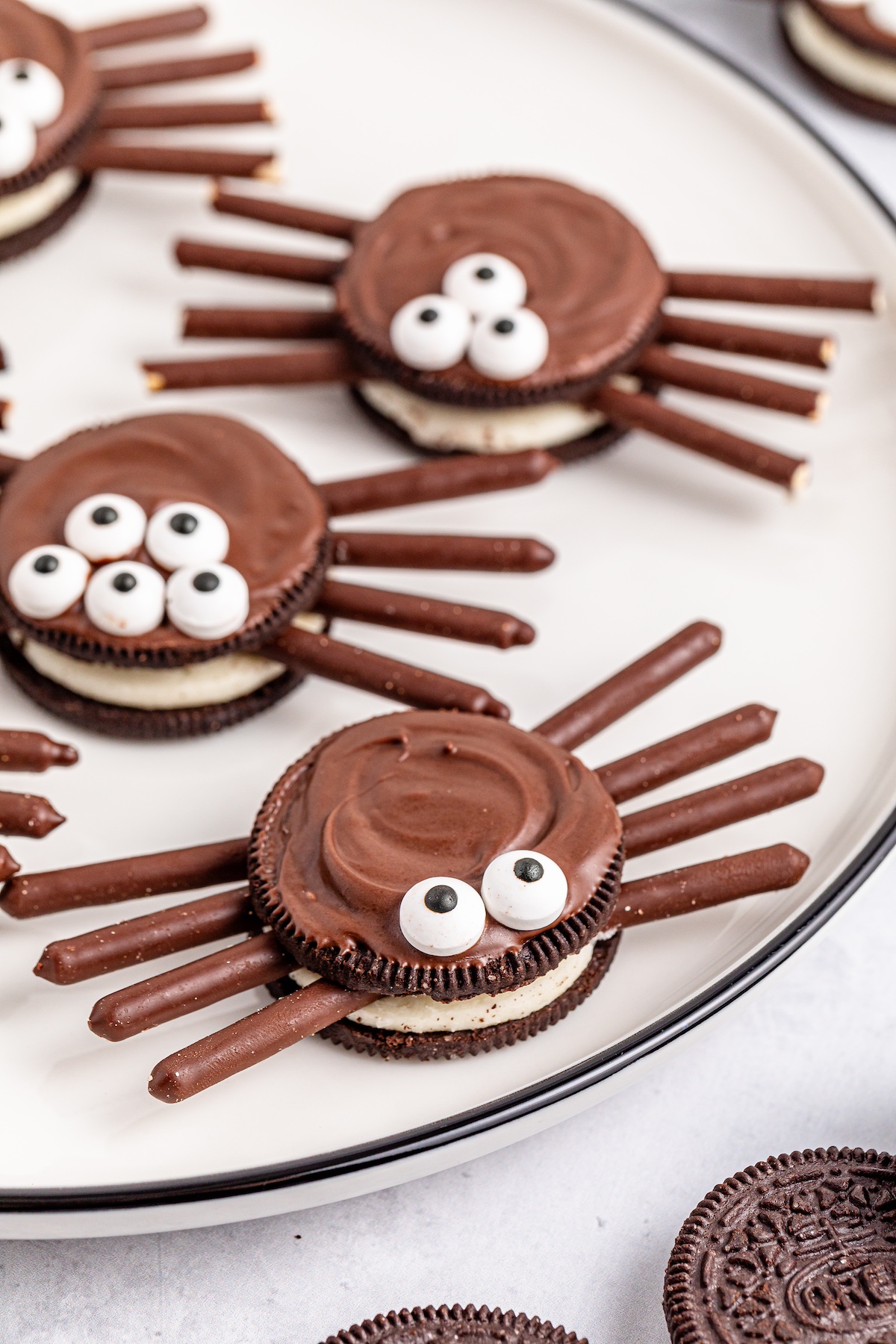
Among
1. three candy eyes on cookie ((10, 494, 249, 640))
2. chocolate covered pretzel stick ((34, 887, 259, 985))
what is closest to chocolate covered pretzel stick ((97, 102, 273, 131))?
three candy eyes on cookie ((10, 494, 249, 640))

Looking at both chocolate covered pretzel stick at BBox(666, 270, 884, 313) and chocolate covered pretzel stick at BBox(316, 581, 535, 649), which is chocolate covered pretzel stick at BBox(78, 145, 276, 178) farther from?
chocolate covered pretzel stick at BBox(316, 581, 535, 649)

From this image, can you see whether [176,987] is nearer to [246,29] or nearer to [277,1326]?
[277,1326]

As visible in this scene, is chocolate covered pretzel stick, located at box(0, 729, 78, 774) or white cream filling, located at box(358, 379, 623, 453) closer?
chocolate covered pretzel stick, located at box(0, 729, 78, 774)

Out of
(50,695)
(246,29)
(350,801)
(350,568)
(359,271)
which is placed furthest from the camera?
(246,29)

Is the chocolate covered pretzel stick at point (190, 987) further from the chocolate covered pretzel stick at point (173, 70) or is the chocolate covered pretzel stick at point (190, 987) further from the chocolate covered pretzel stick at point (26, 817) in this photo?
the chocolate covered pretzel stick at point (173, 70)

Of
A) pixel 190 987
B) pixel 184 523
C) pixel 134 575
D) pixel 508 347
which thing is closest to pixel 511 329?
pixel 508 347

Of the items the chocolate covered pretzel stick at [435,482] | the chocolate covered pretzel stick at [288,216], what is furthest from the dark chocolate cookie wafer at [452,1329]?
the chocolate covered pretzel stick at [288,216]

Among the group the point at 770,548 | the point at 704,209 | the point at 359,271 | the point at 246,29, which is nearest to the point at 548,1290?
the point at 770,548
